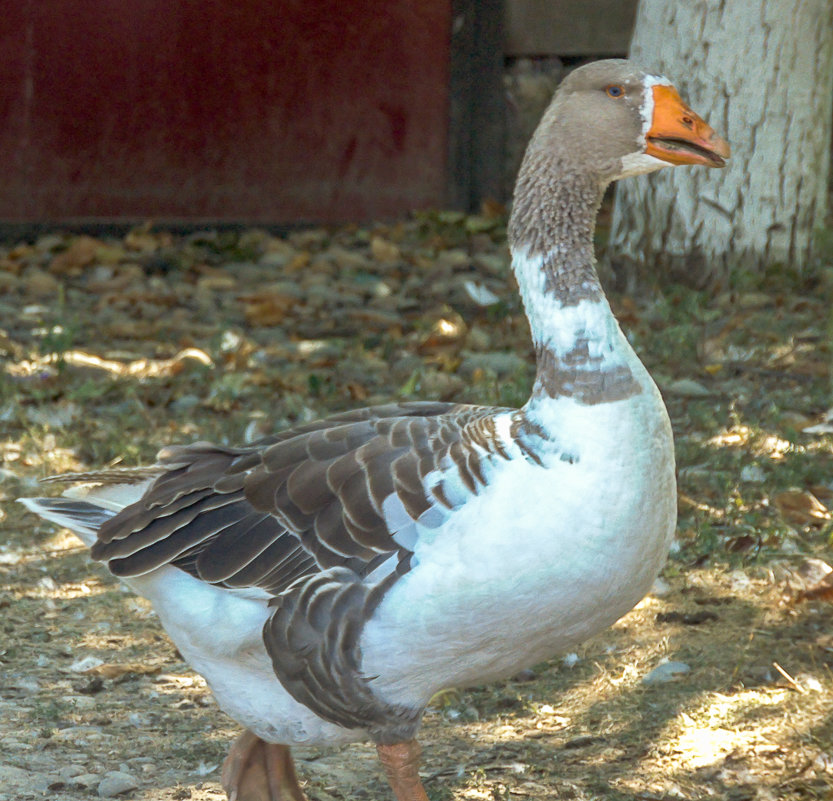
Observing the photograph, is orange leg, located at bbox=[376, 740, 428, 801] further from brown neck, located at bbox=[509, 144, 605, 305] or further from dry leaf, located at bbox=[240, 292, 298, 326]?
dry leaf, located at bbox=[240, 292, 298, 326]

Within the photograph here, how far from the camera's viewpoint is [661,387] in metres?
4.76

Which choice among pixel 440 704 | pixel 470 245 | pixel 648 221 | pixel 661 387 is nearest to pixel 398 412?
pixel 440 704

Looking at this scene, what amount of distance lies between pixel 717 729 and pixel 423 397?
212 cm

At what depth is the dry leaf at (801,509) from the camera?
3754 mm

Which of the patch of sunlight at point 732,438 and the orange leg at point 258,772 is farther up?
the patch of sunlight at point 732,438

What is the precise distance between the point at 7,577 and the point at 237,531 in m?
1.45

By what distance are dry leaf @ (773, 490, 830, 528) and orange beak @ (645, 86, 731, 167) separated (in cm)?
163

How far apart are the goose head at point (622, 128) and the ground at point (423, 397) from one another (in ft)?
4.27

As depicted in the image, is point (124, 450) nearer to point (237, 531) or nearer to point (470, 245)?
point (237, 531)

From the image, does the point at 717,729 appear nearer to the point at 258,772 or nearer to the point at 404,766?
the point at 404,766

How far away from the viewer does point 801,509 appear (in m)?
3.78

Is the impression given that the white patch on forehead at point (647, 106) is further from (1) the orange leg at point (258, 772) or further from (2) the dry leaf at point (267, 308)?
(2) the dry leaf at point (267, 308)

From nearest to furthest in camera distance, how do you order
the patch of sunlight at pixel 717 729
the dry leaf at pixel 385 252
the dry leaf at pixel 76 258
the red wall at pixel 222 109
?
the patch of sunlight at pixel 717 729
the dry leaf at pixel 76 258
the dry leaf at pixel 385 252
the red wall at pixel 222 109

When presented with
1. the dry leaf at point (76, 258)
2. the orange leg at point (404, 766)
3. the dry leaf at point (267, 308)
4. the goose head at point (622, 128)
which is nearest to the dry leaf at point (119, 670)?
the orange leg at point (404, 766)
